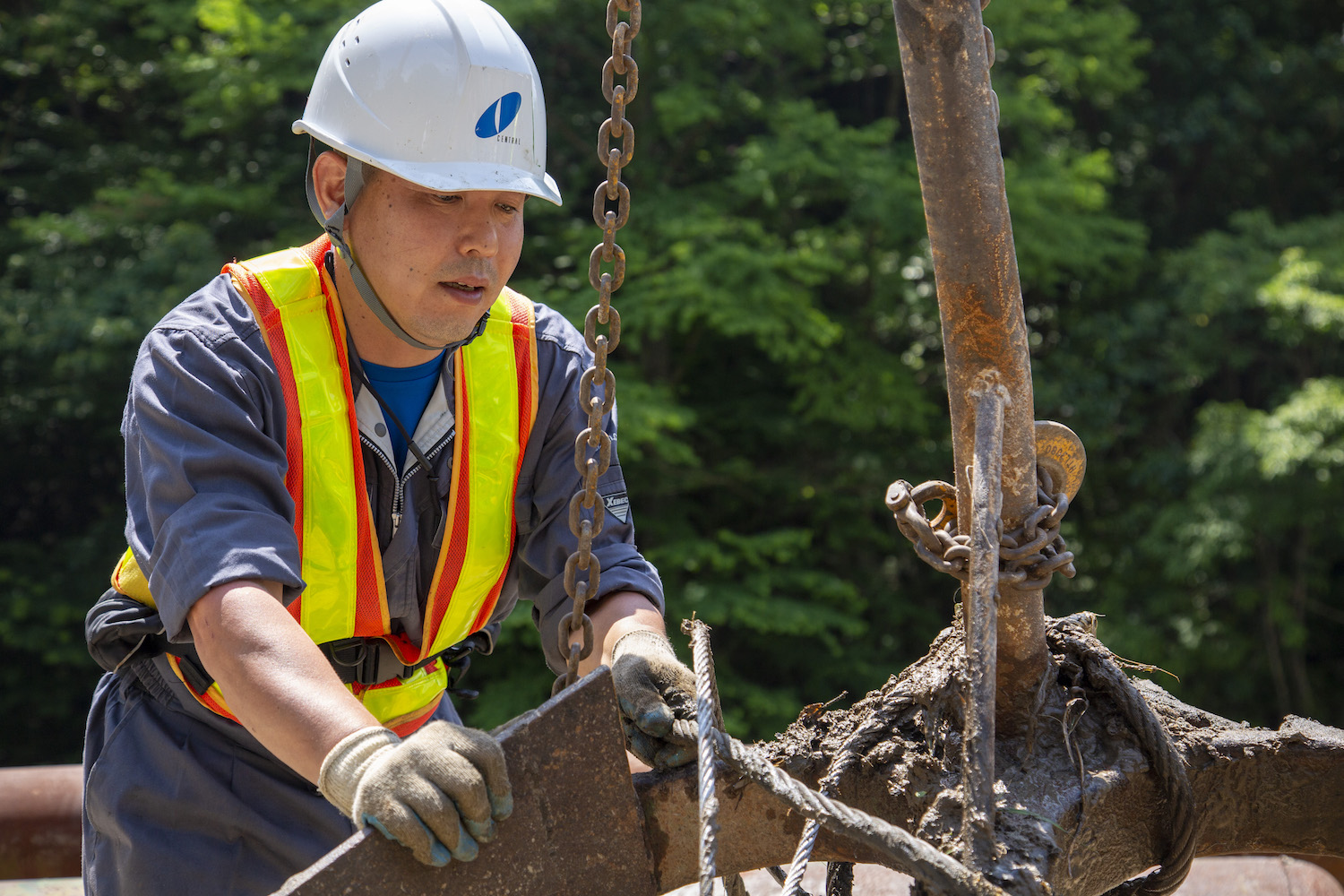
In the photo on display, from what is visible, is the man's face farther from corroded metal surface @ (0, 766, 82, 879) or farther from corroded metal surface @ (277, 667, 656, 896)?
corroded metal surface @ (0, 766, 82, 879)

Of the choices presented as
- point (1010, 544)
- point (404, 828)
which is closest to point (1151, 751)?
point (1010, 544)

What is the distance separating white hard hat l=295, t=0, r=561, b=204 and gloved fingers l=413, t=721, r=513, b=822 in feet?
2.87

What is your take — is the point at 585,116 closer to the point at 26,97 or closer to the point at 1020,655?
the point at 26,97

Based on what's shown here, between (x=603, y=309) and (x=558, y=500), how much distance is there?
490 mm

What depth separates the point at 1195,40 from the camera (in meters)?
10.3

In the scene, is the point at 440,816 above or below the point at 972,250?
below

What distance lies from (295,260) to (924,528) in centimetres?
114

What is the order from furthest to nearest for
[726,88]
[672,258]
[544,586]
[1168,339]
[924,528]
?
[1168,339], [726,88], [672,258], [544,586], [924,528]

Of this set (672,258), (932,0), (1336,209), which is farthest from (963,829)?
(1336,209)

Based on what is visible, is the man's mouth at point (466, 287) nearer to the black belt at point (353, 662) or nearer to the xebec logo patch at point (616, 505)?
the xebec logo patch at point (616, 505)

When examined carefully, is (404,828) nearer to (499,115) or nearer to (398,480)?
(398,480)

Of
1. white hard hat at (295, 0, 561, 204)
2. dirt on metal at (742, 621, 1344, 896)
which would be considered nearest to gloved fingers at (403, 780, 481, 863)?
dirt on metal at (742, 621, 1344, 896)

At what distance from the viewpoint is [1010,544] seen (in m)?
1.79

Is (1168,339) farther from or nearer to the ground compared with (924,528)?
nearer to the ground
